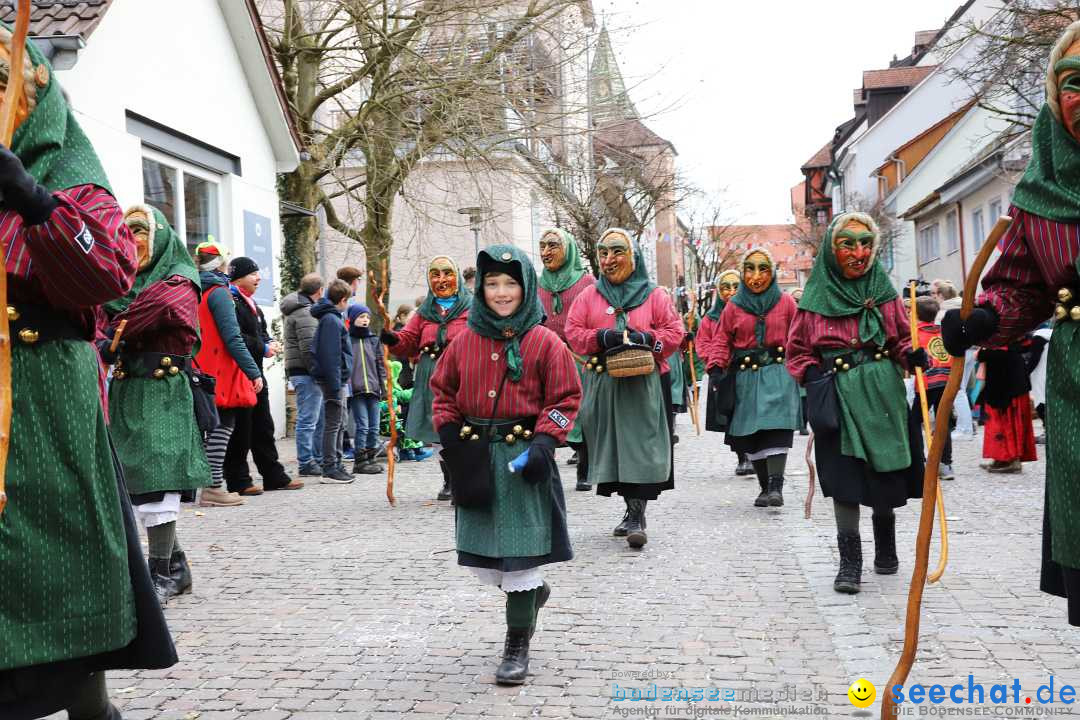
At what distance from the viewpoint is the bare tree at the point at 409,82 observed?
1642 centimetres

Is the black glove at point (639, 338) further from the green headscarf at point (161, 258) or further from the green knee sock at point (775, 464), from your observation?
the green headscarf at point (161, 258)

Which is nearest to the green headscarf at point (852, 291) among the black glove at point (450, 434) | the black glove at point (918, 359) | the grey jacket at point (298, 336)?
the black glove at point (918, 359)

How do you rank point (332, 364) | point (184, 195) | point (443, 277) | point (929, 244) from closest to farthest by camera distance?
1. point (443, 277)
2. point (332, 364)
3. point (184, 195)
4. point (929, 244)

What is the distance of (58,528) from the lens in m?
2.84

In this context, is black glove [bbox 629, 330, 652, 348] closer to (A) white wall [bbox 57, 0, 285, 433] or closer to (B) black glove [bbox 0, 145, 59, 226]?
(B) black glove [bbox 0, 145, 59, 226]

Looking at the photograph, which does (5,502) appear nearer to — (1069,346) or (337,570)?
(1069,346)

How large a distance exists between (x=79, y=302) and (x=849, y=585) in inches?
168

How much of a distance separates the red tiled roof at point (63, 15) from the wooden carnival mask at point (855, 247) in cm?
768

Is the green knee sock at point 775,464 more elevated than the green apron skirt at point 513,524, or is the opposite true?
the green apron skirt at point 513,524

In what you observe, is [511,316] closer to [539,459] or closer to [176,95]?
[539,459]

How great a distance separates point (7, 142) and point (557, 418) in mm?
2431

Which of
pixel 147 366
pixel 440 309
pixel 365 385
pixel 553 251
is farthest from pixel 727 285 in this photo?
pixel 147 366

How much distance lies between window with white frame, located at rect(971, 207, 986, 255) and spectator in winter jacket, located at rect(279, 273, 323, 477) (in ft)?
84.6

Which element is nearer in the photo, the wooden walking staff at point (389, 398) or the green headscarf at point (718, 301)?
the wooden walking staff at point (389, 398)
